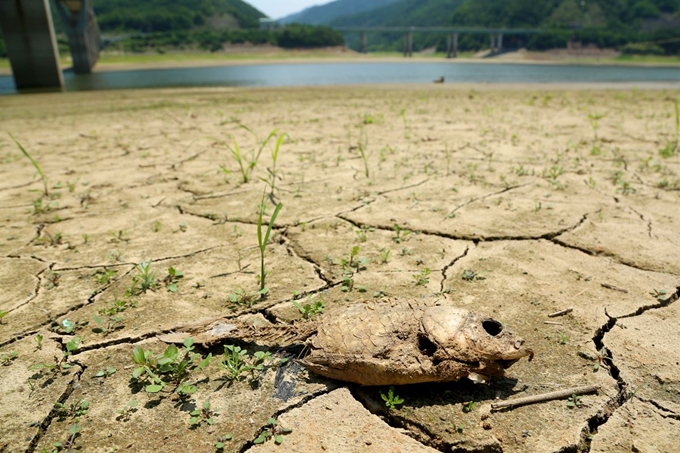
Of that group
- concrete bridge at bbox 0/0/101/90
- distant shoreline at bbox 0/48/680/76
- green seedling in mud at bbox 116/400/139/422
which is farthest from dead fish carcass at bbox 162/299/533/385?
distant shoreline at bbox 0/48/680/76

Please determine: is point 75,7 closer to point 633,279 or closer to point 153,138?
point 153,138

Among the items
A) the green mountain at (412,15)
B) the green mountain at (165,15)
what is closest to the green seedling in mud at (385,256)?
the green mountain at (165,15)

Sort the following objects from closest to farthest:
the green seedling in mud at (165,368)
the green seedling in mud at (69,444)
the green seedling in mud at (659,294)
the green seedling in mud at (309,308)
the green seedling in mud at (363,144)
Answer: the green seedling in mud at (69,444), the green seedling in mud at (165,368), the green seedling in mud at (309,308), the green seedling in mud at (659,294), the green seedling in mud at (363,144)

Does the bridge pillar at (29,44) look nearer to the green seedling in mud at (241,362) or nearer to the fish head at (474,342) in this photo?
the green seedling in mud at (241,362)

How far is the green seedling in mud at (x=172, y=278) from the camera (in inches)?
73.5

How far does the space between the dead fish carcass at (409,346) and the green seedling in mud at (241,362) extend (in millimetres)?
117

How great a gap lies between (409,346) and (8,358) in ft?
4.21

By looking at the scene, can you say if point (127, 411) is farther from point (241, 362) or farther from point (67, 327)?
point (67, 327)

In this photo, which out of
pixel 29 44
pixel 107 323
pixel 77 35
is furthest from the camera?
pixel 77 35

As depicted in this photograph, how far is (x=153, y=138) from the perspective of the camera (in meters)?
4.93

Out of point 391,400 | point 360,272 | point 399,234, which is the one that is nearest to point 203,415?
point 391,400

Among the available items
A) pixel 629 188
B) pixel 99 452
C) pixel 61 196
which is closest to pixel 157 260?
pixel 99 452

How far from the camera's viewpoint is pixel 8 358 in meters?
1.43

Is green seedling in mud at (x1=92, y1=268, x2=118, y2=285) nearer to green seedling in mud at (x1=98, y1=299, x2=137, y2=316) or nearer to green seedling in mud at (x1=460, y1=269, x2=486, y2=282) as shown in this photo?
green seedling in mud at (x1=98, y1=299, x2=137, y2=316)
